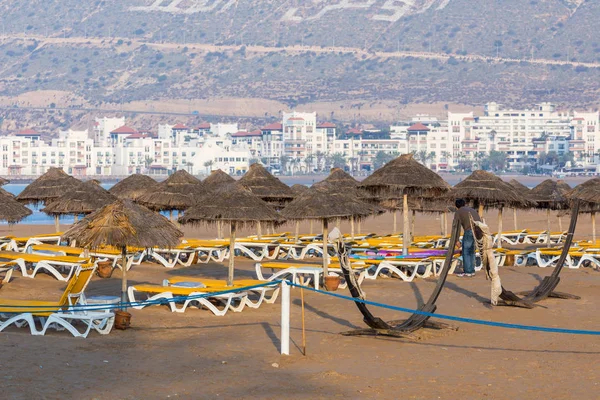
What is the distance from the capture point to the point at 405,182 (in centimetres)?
1783

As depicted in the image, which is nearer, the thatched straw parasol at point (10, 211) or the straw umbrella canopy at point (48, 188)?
the thatched straw parasol at point (10, 211)

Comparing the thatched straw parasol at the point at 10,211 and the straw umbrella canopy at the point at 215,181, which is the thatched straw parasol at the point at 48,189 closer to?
the straw umbrella canopy at the point at 215,181

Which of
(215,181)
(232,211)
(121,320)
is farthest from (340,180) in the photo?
(121,320)

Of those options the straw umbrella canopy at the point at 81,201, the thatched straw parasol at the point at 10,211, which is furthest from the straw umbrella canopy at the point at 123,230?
the straw umbrella canopy at the point at 81,201

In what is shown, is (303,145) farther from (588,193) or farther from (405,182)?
(405,182)

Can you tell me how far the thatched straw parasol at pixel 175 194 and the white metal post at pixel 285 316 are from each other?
10346mm

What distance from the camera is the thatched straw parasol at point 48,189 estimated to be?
21219 mm

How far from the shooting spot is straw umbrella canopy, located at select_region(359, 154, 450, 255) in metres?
17.8

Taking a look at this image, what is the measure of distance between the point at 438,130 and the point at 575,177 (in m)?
30.9

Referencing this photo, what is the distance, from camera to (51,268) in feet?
48.8

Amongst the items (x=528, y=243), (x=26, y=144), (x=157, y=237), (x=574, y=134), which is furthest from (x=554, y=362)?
(x=574, y=134)

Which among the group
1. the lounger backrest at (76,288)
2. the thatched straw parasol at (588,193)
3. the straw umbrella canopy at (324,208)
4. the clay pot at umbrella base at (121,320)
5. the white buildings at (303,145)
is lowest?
the clay pot at umbrella base at (121,320)

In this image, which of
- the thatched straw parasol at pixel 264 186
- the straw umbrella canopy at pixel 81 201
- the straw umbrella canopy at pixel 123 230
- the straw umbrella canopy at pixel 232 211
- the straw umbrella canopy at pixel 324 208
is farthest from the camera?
the thatched straw parasol at pixel 264 186

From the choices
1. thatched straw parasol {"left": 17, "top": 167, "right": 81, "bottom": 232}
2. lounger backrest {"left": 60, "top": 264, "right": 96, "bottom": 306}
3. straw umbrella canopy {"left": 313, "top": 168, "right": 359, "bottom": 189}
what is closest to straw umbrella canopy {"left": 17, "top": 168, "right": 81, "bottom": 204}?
thatched straw parasol {"left": 17, "top": 167, "right": 81, "bottom": 232}
